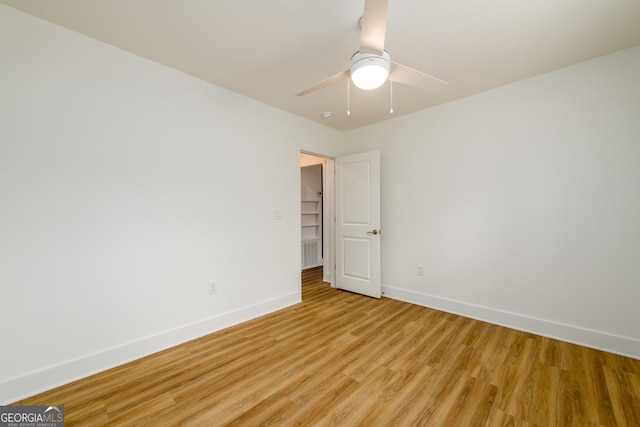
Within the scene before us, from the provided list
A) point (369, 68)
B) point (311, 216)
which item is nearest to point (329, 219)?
point (311, 216)

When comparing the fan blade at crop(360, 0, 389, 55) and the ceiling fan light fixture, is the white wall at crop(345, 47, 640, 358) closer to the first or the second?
the ceiling fan light fixture

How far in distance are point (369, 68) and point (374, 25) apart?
216mm

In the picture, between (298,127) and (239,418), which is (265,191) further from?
(239,418)

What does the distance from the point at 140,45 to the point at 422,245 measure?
3.61 m

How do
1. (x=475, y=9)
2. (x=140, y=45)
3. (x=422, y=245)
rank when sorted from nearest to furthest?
(x=475, y=9) < (x=140, y=45) < (x=422, y=245)

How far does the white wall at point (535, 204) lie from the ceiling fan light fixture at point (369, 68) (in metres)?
2.00

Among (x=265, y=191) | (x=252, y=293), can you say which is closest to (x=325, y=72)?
(x=265, y=191)

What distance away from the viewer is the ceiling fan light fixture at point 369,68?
1503mm

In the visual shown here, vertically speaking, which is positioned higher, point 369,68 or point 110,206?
point 369,68

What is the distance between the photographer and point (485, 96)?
9.45 ft

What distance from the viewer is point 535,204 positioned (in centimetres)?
259

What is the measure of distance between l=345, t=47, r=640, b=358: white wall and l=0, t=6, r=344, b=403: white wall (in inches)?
86.0

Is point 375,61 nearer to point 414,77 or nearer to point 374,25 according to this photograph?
point 374,25

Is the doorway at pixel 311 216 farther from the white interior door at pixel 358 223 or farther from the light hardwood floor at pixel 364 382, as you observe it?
the light hardwood floor at pixel 364 382
